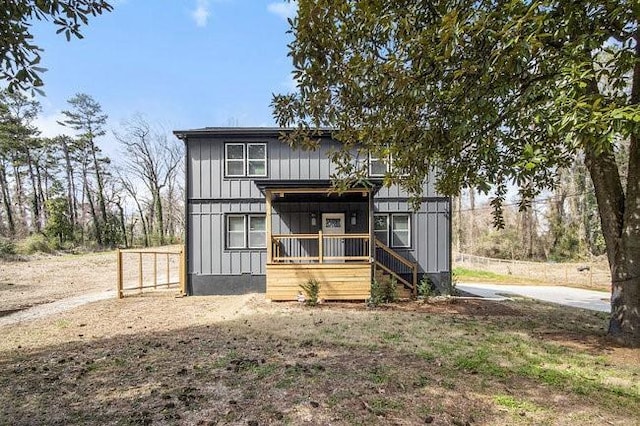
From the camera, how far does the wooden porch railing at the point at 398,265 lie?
10.8 m

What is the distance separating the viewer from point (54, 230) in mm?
23469

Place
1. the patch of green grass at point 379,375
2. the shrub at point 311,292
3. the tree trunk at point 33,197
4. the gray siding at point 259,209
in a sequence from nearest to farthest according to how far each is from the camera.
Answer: the patch of green grass at point 379,375, the shrub at point 311,292, the gray siding at point 259,209, the tree trunk at point 33,197

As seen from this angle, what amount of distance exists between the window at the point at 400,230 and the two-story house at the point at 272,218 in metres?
0.03

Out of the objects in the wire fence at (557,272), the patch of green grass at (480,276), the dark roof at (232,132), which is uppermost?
the dark roof at (232,132)

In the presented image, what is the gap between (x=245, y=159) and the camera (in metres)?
11.2

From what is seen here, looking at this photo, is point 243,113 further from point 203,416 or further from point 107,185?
point 203,416

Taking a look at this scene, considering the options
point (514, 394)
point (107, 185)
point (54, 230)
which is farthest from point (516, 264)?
point (107, 185)

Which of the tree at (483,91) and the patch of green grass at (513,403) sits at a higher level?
the tree at (483,91)

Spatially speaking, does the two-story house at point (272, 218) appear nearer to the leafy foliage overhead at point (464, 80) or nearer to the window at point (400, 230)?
the window at point (400, 230)

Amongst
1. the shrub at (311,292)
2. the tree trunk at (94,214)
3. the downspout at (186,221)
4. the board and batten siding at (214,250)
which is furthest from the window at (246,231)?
Result: the tree trunk at (94,214)

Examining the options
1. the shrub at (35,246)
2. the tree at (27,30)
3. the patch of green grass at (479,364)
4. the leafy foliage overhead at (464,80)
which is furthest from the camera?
the shrub at (35,246)

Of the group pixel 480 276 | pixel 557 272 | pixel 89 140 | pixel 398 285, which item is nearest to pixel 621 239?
pixel 398 285

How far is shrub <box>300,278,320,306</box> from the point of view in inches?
358

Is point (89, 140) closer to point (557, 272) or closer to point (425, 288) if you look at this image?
point (425, 288)
